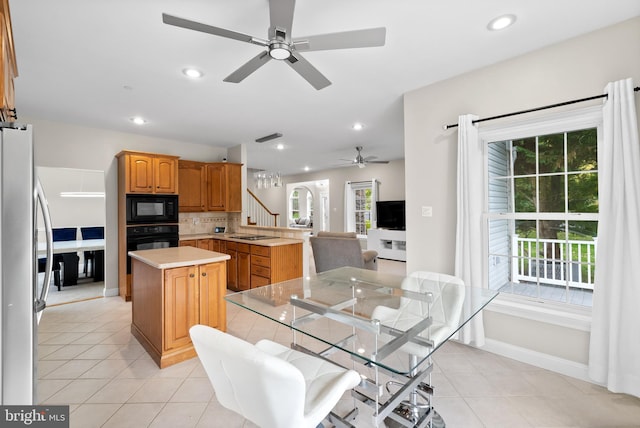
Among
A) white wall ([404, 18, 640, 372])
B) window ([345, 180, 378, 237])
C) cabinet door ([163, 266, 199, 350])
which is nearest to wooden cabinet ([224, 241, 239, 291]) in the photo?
cabinet door ([163, 266, 199, 350])

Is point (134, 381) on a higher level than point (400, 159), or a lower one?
lower

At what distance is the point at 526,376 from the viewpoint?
2277 mm

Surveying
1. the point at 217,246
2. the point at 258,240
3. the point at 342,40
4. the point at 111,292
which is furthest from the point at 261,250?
the point at 342,40

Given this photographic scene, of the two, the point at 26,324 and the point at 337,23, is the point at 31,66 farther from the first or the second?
the point at 337,23

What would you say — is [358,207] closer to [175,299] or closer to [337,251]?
[337,251]

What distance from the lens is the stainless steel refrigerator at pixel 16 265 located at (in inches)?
47.7

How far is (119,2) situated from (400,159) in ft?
21.5

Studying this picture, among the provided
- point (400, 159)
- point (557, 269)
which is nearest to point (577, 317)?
point (557, 269)

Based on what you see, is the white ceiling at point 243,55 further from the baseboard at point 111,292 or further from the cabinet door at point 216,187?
the baseboard at point 111,292

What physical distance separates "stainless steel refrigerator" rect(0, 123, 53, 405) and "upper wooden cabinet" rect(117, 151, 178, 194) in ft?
11.0

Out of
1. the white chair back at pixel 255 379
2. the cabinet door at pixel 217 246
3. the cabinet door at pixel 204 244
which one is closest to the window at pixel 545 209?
the white chair back at pixel 255 379

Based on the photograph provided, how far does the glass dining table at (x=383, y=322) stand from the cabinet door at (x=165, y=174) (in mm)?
3257

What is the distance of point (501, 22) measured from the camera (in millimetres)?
2020

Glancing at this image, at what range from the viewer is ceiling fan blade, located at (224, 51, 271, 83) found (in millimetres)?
1871
